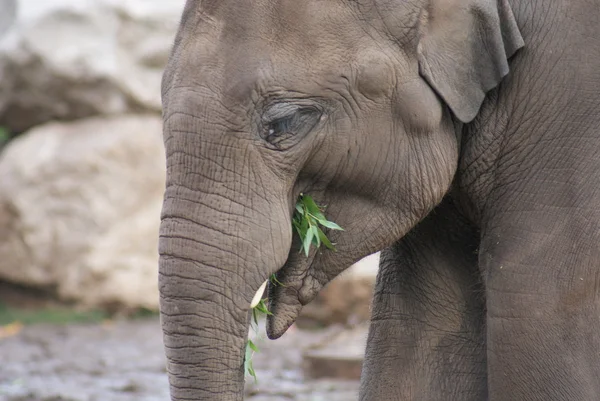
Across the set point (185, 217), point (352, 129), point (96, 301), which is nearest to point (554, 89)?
point (352, 129)

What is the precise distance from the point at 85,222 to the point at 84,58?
136 centimetres

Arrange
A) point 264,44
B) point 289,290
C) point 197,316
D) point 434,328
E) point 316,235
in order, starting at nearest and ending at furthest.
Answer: point 197,316, point 264,44, point 316,235, point 289,290, point 434,328

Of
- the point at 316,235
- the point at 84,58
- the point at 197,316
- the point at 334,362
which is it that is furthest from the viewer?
the point at 84,58

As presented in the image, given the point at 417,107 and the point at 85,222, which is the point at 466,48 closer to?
the point at 417,107

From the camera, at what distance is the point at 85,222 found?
Answer: 10.0 metres

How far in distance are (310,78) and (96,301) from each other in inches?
275

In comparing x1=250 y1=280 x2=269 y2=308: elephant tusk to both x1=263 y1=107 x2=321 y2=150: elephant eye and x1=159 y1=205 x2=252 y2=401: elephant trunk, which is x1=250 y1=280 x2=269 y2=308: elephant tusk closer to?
x1=159 y1=205 x2=252 y2=401: elephant trunk

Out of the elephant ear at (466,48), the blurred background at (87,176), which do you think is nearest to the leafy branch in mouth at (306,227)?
the elephant ear at (466,48)

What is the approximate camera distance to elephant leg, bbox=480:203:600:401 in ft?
11.3

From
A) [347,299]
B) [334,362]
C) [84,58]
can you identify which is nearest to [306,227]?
[334,362]

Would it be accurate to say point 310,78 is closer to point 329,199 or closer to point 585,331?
point 329,199

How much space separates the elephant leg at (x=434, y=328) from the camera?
4113mm

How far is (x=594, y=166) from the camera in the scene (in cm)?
343

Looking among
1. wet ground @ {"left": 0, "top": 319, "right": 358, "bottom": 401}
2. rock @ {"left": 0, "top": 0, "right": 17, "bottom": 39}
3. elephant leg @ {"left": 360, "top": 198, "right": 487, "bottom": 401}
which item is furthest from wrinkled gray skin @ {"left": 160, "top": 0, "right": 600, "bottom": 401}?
rock @ {"left": 0, "top": 0, "right": 17, "bottom": 39}
